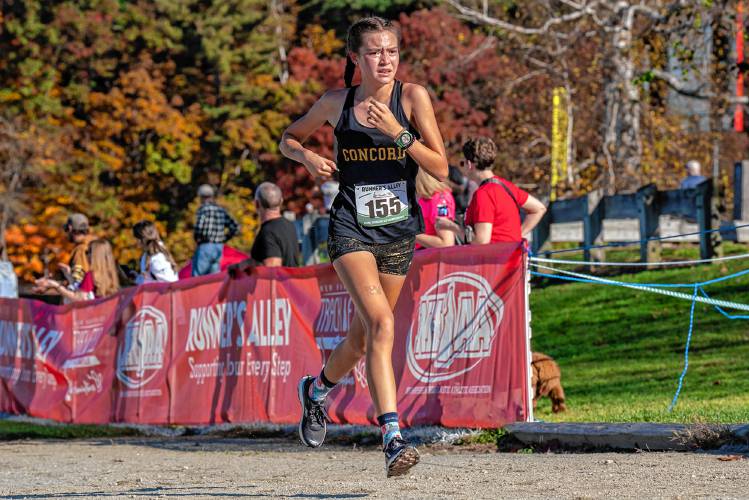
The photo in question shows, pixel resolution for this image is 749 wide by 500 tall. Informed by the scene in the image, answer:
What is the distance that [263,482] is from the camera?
303 inches

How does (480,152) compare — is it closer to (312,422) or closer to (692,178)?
(312,422)

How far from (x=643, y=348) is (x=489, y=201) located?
20.4 feet

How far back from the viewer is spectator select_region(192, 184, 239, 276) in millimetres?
13734

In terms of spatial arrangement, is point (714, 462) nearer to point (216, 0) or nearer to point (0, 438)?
point (0, 438)

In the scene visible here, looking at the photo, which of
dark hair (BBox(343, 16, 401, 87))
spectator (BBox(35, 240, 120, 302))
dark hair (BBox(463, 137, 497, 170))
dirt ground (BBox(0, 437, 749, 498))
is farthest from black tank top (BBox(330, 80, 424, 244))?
spectator (BBox(35, 240, 120, 302))

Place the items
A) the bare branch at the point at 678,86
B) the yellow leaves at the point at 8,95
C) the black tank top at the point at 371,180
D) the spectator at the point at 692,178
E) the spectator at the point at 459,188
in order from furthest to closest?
the yellow leaves at the point at 8,95, the bare branch at the point at 678,86, the spectator at the point at 692,178, the spectator at the point at 459,188, the black tank top at the point at 371,180

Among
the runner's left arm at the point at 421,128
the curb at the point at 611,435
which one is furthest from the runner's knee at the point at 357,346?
the curb at the point at 611,435

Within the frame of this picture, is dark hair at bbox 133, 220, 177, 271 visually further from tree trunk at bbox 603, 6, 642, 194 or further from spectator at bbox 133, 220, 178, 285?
tree trunk at bbox 603, 6, 642, 194

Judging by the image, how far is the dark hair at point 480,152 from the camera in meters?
9.98

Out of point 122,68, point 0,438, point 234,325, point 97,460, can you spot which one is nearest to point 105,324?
point 0,438

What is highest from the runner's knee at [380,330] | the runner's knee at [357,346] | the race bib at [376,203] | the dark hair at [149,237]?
the dark hair at [149,237]

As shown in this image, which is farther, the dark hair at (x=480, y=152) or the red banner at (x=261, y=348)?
the dark hair at (x=480, y=152)

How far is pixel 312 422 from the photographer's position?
7578 mm

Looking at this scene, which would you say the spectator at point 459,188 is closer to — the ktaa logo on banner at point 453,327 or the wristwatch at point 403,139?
the ktaa logo on banner at point 453,327
